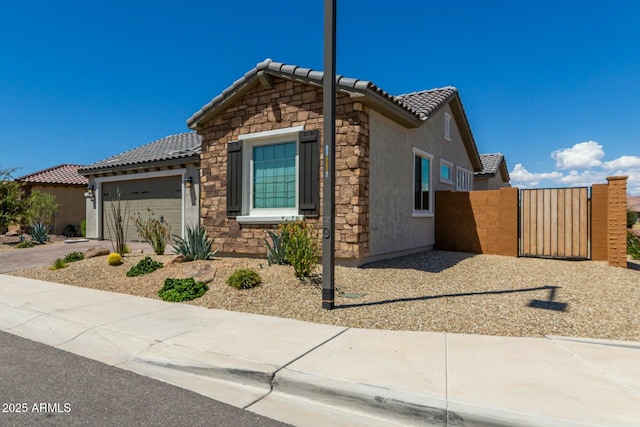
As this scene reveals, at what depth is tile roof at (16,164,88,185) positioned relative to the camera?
803 inches

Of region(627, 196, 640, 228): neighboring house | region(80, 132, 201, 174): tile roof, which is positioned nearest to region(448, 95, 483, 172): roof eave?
region(80, 132, 201, 174): tile roof

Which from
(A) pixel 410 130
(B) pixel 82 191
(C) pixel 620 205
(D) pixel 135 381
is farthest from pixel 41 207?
(C) pixel 620 205

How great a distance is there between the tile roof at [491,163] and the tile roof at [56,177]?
2230 centimetres

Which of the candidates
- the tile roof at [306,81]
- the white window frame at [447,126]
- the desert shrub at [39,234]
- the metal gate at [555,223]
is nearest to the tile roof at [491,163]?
the white window frame at [447,126]

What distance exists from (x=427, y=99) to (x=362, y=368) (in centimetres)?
1153

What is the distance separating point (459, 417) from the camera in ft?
9.61

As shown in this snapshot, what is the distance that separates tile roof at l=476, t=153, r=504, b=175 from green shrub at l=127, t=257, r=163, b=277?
18.0 meters

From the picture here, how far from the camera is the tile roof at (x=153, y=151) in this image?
52.0 ft

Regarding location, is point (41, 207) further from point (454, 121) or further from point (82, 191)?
point (454, 121)

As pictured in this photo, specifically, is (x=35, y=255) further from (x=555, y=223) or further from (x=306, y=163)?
(x=555, y=223)

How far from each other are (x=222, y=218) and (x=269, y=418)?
7757 mm

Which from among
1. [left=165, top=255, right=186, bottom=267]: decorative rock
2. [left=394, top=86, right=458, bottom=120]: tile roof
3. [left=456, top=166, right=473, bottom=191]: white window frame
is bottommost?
[left=165, top=255, right=186, bottom=267]: decorative rock

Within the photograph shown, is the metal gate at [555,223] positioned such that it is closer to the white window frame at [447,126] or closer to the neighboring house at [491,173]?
the white window frame at [447,126]

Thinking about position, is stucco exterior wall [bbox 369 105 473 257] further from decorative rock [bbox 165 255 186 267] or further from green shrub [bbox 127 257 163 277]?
green shrub [bbox 127 257 163 277]
